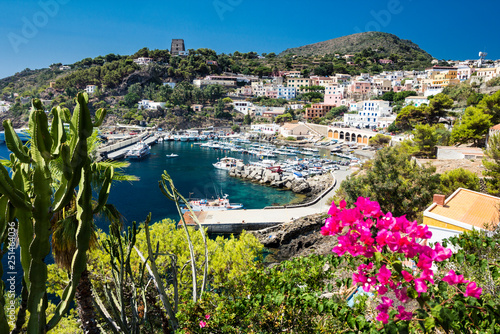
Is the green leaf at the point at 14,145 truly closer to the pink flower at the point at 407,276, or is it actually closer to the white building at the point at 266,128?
the pink flower at the point at 407,276

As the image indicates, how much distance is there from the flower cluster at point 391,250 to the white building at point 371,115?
143ft

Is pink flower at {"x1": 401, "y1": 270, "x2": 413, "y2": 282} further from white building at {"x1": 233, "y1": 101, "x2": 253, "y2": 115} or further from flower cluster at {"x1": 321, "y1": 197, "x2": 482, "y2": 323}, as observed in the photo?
white building at {"x1": 233, "y1": 101, "x2": 253, "y2": 115}

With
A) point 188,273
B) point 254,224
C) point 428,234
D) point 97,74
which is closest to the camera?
point 428,234

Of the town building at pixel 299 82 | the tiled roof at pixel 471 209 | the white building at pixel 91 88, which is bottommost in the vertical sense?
the tiled roof at pixel 471 209

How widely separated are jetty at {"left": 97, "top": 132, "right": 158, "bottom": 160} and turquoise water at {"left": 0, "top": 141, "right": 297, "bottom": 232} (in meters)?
2.88

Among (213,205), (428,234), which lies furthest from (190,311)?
(213,205)

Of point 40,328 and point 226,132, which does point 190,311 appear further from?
point 226,132

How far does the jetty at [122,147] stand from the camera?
33553mm

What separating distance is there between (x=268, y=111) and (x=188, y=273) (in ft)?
179

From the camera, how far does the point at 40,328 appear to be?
5.45 feet

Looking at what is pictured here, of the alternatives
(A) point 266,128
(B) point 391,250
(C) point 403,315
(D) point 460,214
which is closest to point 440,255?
(B) point 391,250

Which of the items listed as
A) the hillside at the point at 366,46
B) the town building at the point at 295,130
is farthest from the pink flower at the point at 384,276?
the hillside at the point at 366,46

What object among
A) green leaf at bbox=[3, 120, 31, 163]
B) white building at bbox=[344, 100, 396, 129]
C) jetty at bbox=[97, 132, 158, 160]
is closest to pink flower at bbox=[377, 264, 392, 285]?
green leaf at bbox=[3, 120, 31, 163]

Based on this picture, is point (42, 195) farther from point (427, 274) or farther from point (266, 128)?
point (266, 128)
